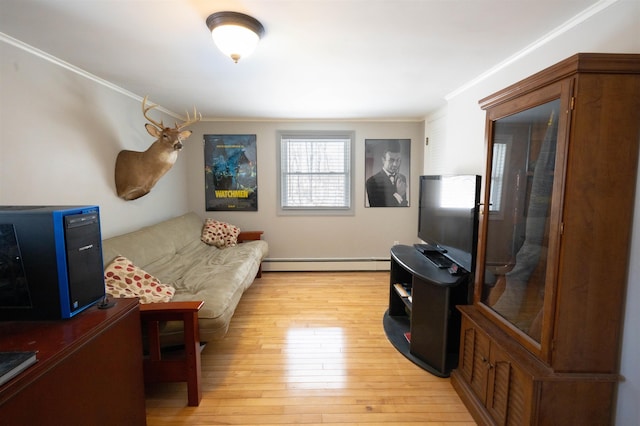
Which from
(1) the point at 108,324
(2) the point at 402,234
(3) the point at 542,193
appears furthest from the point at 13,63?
(2) the point at 402,234

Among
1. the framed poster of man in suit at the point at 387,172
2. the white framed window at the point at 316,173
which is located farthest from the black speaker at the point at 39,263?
the framed poster of man in suit at the point at 387,172

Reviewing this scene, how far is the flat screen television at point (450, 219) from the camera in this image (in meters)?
2.02

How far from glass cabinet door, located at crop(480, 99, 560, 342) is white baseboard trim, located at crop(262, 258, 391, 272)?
259 cm

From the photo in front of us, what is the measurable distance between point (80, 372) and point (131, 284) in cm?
114

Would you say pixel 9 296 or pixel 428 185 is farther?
pixel 428 185

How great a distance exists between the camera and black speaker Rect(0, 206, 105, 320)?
1.05m

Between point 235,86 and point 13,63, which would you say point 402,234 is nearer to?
point 235,86

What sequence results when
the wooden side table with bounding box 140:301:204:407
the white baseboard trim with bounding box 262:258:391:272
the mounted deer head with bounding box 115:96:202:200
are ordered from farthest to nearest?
the white baseboard trim with bounding box 262:258:391:272 < the mounted deer head with bounding box 115:96:202:200 < the wooden side table with bounding box 140:301:204:407

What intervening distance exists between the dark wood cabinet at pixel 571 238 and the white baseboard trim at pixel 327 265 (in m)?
2.80

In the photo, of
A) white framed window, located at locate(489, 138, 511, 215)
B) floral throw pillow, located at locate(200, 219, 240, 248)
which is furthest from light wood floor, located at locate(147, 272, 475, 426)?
white framed window, located at locate(489, 138, 511, 215)

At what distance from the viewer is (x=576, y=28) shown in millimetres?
1540

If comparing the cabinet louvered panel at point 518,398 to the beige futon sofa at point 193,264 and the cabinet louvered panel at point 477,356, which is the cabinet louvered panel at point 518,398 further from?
the beige futon sofa at point 193,264

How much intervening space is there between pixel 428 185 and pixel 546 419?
1945 millimetres

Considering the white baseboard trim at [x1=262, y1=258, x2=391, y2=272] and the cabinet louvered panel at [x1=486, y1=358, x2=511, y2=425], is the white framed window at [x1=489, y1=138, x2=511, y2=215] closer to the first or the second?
the cabinet louvered panel at [x1=486, y1=358, x2=511, y2=425]
